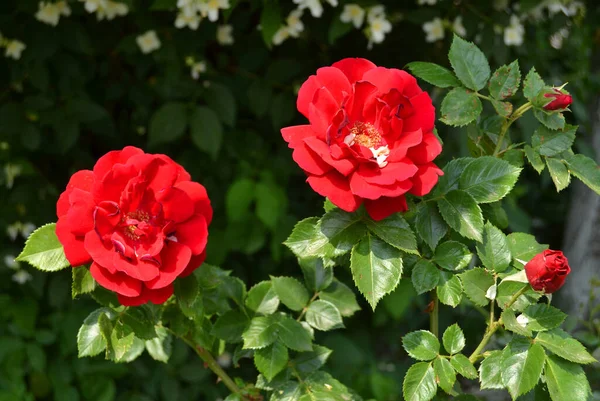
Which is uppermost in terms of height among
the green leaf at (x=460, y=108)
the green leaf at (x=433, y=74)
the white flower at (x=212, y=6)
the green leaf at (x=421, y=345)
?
the green leaf at (x=433, y=74)

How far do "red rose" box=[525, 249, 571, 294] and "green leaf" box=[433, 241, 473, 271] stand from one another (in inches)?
3.9

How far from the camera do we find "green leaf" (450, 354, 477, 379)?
85cm

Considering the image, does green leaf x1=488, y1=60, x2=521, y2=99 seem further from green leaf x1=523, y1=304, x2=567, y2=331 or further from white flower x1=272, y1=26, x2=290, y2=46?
white flower x1=272, y1=26, x2=290, y2=46

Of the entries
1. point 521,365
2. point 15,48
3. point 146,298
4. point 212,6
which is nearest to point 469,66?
point 521,365

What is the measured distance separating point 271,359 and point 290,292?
112 millimetres

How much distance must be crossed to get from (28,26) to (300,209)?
2.87 feet

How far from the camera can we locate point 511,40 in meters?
2.00

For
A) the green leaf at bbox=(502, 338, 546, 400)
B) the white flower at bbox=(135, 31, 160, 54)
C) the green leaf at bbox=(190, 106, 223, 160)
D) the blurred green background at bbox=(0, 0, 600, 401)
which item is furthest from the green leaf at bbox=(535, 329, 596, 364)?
the white flower at bbox=(135, 31, 160, 54)

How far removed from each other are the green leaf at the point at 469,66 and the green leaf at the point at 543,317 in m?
0.29

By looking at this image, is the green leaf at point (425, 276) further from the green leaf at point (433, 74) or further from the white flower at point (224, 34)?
the white flower at point (224, 34)

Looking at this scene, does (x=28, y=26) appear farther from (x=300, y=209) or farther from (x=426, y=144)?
(x=426, y=144)

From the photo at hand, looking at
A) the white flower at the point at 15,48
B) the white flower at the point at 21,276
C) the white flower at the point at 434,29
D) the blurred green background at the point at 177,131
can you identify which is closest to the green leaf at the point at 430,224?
the blurred green background at the point at 177,131

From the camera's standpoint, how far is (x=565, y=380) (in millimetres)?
808

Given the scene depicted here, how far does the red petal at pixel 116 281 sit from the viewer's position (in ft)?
2.65
